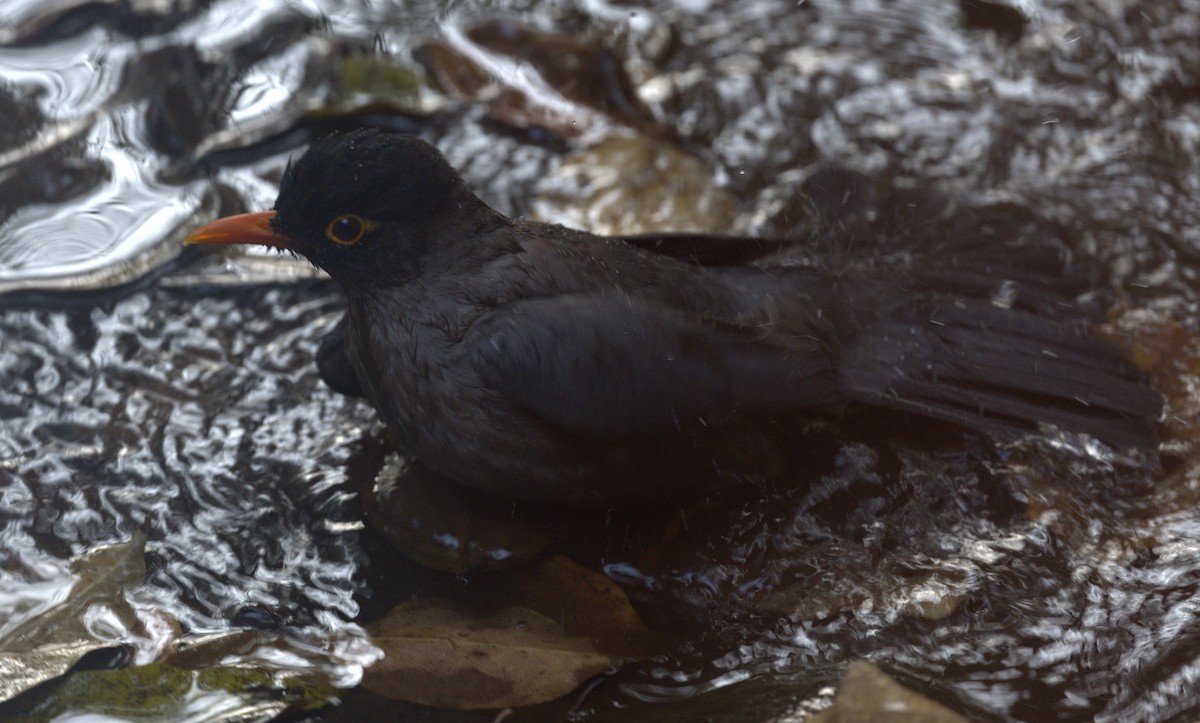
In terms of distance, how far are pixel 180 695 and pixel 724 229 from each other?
2.36 metres

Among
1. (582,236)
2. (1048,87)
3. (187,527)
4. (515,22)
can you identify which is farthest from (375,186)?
(1048,87)

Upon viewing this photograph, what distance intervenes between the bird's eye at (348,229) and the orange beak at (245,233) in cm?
15

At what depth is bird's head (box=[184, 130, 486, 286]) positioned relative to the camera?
312 centimetres

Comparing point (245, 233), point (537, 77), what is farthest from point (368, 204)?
point (537, 77)

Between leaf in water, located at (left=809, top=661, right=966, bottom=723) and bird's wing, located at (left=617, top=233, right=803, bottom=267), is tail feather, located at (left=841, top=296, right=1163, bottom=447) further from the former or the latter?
leaf in water, located at (left=809, top=661, right=966, bottom=723)

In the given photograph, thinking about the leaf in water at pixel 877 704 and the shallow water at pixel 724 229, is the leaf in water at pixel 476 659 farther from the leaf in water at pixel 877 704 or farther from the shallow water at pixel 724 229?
the leaf in water at pixel 877 704

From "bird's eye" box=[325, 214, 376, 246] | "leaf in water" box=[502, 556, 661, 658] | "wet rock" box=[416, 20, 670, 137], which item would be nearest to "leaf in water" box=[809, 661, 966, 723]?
"leaf in water" box=[502, 556, 661, 658]

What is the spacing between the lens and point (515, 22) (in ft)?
16.8

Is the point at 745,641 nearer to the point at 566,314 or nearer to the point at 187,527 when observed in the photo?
the point at 566,314

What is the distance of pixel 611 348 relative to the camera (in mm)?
3012

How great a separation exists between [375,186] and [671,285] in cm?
84

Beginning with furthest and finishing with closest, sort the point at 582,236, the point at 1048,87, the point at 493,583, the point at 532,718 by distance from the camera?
the point at 1048,87 < the point at 582,236 < the point at 493,583 < the point at 532,718

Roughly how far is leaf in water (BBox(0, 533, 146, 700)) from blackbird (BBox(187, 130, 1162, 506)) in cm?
75

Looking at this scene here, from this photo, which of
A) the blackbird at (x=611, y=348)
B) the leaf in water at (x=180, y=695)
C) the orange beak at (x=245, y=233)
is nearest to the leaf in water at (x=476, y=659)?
the leaf in water at (x=180, y=695)
